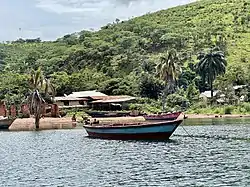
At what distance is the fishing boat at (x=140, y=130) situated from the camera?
6309cm

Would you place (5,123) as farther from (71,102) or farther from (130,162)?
(130,162)

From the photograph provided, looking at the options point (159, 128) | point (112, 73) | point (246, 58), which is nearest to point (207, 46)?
point (246, 58)

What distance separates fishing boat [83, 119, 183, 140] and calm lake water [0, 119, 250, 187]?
63.4 inches

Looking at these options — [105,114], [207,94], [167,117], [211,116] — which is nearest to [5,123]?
[105,114]

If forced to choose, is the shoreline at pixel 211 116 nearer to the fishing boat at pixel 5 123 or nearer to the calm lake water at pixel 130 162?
the fishing boat at pixel 5 123

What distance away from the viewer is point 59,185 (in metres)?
35.5

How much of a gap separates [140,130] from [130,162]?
19935mm

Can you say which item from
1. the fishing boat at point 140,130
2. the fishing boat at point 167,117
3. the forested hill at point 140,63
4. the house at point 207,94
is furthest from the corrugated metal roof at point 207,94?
the fishing boat at point 140,130

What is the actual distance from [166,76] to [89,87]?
3553cm

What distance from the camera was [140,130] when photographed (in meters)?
64.8

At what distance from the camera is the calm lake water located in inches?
1423

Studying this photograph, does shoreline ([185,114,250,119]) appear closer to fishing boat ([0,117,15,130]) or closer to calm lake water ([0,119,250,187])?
fishing boat ([0,117,15,130])

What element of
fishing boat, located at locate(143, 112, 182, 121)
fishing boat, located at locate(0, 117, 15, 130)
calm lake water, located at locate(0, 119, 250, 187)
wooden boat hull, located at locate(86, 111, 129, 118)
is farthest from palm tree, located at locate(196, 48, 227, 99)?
calm lake water, located at locate(0, 119, 250, 187)

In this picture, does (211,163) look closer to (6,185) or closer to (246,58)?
(6,185)
